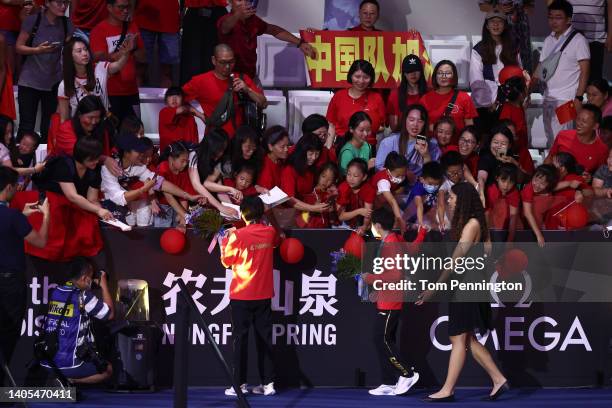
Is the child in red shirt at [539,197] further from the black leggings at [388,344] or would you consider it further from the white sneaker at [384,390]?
the white sneaker at [384,390]

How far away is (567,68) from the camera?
554 inches

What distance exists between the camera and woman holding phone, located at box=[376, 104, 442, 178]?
1195cm

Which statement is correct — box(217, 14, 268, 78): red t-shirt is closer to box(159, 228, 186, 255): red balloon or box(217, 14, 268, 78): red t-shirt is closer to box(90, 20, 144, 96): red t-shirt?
box(90, 20, 144, 96): red t-shirt

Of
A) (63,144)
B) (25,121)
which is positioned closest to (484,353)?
(63,144)

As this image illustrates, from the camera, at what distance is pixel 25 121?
13.1 metres

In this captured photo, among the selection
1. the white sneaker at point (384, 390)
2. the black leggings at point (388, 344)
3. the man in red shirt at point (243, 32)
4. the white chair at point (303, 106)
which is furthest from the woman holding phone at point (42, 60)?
the white sneaker at point (384, 390)

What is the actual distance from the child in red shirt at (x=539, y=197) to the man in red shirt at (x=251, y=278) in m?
2.30

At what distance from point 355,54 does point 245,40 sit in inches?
58.7

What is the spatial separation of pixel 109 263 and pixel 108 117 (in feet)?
5.34

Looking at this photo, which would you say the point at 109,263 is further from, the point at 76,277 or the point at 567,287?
the point at 567,287

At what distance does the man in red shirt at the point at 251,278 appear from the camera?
1043 centimetres

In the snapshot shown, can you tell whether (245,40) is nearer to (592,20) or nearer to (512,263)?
(512,263)

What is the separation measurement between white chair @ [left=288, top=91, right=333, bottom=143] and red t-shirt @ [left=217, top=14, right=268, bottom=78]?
69 cm

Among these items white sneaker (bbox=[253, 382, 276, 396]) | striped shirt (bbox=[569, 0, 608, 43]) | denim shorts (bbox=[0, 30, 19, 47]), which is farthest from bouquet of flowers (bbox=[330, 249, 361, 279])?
striped shirt (bbox=[569, 0, 608, 43])
